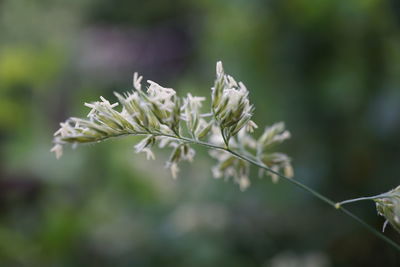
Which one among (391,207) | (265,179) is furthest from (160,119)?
(265,179)

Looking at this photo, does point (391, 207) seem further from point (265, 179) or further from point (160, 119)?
point (265, 179)

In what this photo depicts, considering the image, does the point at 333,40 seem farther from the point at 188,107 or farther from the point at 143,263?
the point at 188,107

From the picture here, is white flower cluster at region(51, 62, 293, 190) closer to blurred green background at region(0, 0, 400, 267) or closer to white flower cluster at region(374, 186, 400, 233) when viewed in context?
white flower cluster at region(374, 186, 400, 233)

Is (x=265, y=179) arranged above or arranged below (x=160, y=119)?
above

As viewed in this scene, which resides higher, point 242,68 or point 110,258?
point 242,68

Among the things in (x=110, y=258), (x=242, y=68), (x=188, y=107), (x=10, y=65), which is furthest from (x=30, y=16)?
(x=188, y=107)

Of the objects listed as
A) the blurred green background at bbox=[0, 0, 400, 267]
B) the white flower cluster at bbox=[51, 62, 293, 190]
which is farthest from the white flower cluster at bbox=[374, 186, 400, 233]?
the blurred green background at bbox=[0, 0, 400, 267]
